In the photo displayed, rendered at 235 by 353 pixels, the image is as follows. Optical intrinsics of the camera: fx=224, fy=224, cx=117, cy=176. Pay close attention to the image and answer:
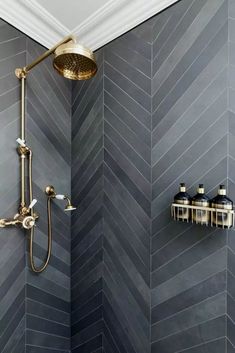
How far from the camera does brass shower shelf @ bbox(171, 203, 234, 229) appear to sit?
0.92 m

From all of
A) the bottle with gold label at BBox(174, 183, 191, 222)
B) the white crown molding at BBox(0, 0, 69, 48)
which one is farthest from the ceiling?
the bottle with gold label at BBox(174, 183, 191, 222)

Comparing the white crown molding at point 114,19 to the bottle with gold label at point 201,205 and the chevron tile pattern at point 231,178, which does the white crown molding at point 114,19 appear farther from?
the bottle with gold label at point 201,205

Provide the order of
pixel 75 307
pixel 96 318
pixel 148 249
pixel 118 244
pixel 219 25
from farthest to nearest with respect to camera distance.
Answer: pixel 75 307
pixel 96 318
pixel 118 244
pixel 148 249
pixel 219 25

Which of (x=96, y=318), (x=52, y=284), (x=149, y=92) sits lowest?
(x=96, y=318)

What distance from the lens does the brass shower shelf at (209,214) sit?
92cm

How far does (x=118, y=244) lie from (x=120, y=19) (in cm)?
135

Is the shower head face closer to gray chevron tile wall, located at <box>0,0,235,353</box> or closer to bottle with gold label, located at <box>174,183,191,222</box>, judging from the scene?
gray chevron tile wall, located at <box>0,0,235,353</box>

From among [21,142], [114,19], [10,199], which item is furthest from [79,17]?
[10,199]

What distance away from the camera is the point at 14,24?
4.36ft

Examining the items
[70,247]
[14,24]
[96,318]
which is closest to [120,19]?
[14,24]

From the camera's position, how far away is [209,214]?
98 cm

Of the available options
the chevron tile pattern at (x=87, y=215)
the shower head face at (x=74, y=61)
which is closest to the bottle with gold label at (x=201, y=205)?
the chevron tile pattern at (x=87, y=215)

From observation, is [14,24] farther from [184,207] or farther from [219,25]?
[184,207]

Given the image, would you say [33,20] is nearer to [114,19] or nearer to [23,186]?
[114,19]
